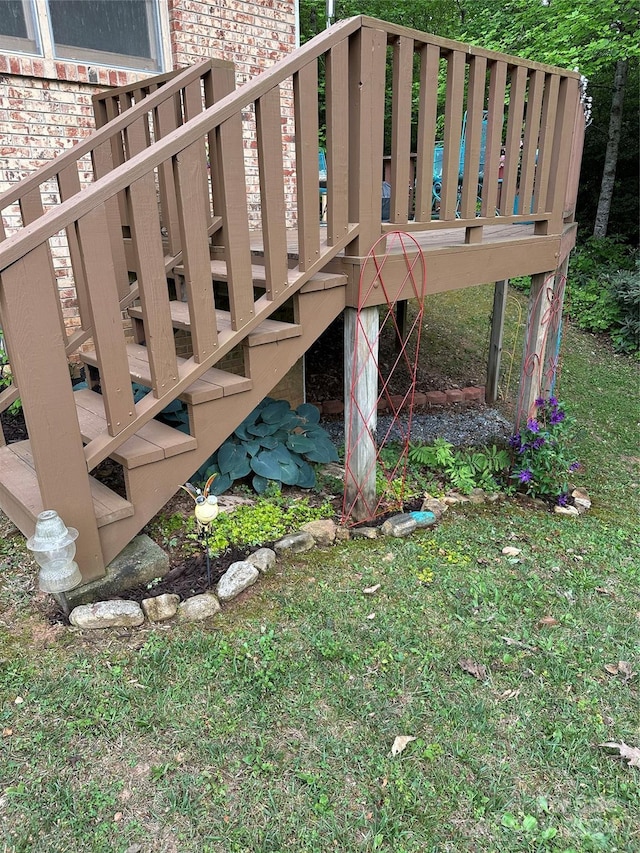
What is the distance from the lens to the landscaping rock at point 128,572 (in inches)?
102

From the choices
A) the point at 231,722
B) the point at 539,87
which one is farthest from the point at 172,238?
the point at 231,722

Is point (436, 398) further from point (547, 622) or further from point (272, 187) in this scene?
point (272, 187)

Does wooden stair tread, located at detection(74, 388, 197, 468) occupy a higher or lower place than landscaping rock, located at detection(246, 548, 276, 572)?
higher

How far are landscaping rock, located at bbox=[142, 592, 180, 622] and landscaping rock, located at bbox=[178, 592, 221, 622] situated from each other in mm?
39

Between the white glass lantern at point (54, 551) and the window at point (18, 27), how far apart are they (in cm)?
355

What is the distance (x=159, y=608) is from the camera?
2.56m

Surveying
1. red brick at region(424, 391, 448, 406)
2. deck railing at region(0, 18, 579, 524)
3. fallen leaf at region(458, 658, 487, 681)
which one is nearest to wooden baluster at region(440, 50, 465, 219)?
deck railing at region(0, 18, 579, 524)

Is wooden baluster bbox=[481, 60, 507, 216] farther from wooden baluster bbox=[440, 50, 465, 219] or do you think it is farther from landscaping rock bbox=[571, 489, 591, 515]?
landscaping rock bbox=[571, 489, 591, 515]

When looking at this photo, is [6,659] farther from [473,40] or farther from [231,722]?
[473,40]

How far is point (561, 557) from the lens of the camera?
11.1 ft

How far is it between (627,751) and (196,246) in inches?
98.0

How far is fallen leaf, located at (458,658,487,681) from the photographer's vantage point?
93.3 inches

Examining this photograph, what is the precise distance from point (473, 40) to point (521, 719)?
1423cm

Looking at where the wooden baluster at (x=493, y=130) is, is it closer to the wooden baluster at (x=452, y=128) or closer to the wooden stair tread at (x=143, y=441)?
the wooden baluster at (x=452, y=128)
